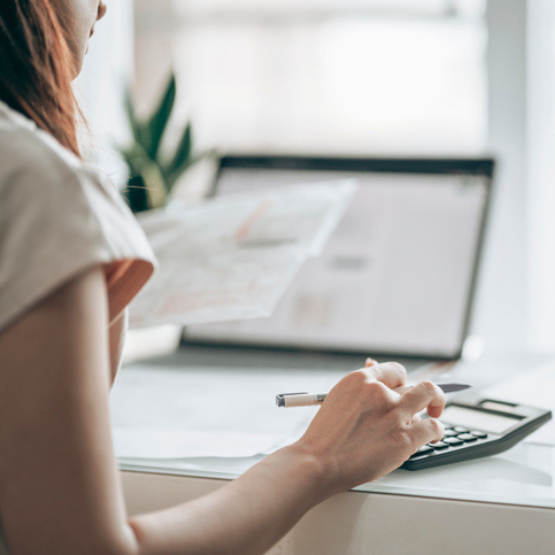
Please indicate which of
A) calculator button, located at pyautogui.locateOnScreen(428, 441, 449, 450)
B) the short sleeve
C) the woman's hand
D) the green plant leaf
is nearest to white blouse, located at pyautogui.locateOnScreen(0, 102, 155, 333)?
the short sleeve

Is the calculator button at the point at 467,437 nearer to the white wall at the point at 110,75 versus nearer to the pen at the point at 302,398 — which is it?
the pen at the point at 302,398

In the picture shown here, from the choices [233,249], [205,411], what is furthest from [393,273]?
[205,411]

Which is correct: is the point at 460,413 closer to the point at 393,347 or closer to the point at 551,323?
the point at 393,347

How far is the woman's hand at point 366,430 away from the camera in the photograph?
0.43 m

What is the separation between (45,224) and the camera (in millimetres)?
316

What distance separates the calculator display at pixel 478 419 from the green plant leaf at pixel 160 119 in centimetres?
89

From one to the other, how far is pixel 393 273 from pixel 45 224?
699 millimetres

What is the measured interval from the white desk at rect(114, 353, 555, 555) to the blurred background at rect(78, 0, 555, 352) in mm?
1028

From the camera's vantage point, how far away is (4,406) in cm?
31

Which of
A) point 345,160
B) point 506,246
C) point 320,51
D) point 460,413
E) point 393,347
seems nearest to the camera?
point 460,413

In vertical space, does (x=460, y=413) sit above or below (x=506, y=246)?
above

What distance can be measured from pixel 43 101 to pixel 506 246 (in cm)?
123

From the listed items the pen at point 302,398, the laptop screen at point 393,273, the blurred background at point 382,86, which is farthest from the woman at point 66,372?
the blurred background at point 382,86

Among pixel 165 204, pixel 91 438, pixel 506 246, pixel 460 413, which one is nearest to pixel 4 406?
pixel 91 438
